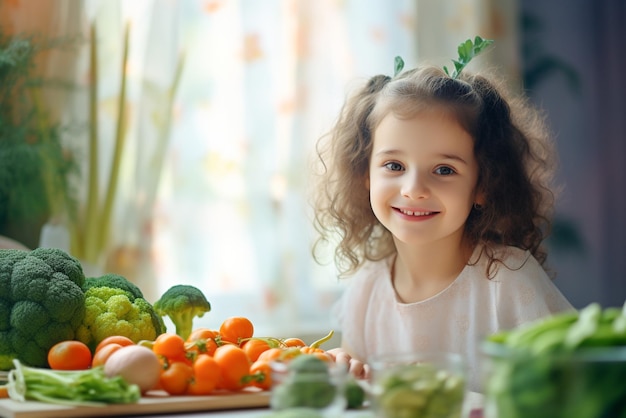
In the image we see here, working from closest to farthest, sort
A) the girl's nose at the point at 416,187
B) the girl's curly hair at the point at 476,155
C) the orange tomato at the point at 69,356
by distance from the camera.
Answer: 1. the orange tomato at the point at 69,356
2. the girl's nose at the point at 416,187
3. the girl's curly hair at the point at 476,155

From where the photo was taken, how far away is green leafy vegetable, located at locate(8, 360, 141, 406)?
3.78 ft

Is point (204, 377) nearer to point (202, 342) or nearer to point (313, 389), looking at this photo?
point (202, 342)

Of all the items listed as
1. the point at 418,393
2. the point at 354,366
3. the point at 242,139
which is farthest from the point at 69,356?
the point at 242,139

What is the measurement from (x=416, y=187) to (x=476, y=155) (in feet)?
0.58

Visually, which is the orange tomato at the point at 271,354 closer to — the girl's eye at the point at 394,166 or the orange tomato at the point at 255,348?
the orange tomato at the point at 255,348

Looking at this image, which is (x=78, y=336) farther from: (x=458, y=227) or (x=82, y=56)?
(x=82, y=56)

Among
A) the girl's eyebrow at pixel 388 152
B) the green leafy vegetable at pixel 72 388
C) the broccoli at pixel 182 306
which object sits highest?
the girl's eyebrow at pixel 388 152

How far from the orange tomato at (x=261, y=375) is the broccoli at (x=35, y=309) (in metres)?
0.36

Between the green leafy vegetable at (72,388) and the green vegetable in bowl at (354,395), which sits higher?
the green leafy vegetable at (72,388)

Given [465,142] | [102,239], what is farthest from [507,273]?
[102,239]

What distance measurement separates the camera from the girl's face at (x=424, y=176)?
1651 millimetres

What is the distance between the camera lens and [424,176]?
1.65 meters

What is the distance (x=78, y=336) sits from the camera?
1451 mm

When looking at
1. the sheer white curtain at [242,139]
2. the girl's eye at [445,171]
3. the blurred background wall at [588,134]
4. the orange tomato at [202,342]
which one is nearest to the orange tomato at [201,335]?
the orange tomato at [202,342]
